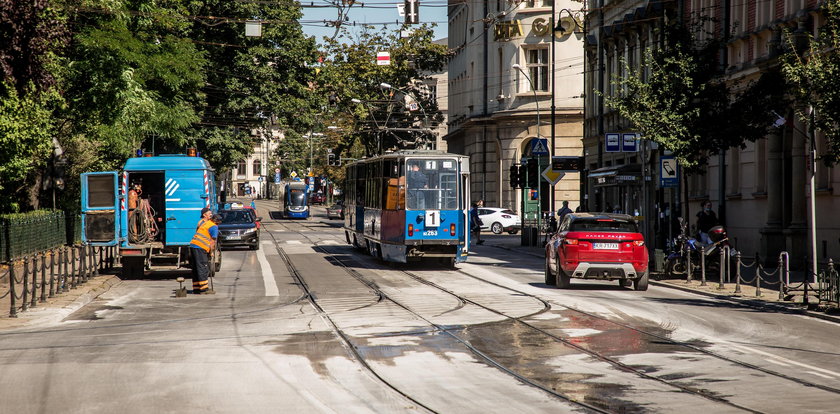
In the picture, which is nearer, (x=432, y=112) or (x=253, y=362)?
(x=253, y=362)

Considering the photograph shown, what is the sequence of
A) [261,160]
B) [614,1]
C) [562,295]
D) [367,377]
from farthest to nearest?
[261,160], [614,1], [562,295], [367,377]

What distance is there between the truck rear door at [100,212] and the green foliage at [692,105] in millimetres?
12590

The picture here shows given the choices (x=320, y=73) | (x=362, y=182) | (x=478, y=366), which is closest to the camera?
(x=478, y=366)

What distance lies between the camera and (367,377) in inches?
426

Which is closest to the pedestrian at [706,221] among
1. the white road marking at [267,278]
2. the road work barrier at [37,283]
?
the white road marking at [267,278]

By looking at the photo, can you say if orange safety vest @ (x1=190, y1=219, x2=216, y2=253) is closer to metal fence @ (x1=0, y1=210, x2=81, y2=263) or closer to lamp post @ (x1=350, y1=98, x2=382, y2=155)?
metal fence @ (x1=0, y1=210, x2=81, y2=263)

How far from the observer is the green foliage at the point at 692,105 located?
26375 millimetres

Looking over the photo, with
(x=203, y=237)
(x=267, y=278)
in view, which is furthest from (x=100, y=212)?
(x=203, y=237)

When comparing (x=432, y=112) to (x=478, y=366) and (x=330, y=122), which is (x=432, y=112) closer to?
(x=330, y=122)

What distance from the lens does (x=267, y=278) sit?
1033 inches

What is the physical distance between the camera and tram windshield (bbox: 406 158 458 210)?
29.1 meters

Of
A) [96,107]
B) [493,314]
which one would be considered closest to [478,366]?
[493,314]

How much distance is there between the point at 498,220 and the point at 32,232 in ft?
104

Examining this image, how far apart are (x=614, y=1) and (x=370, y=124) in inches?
1041
